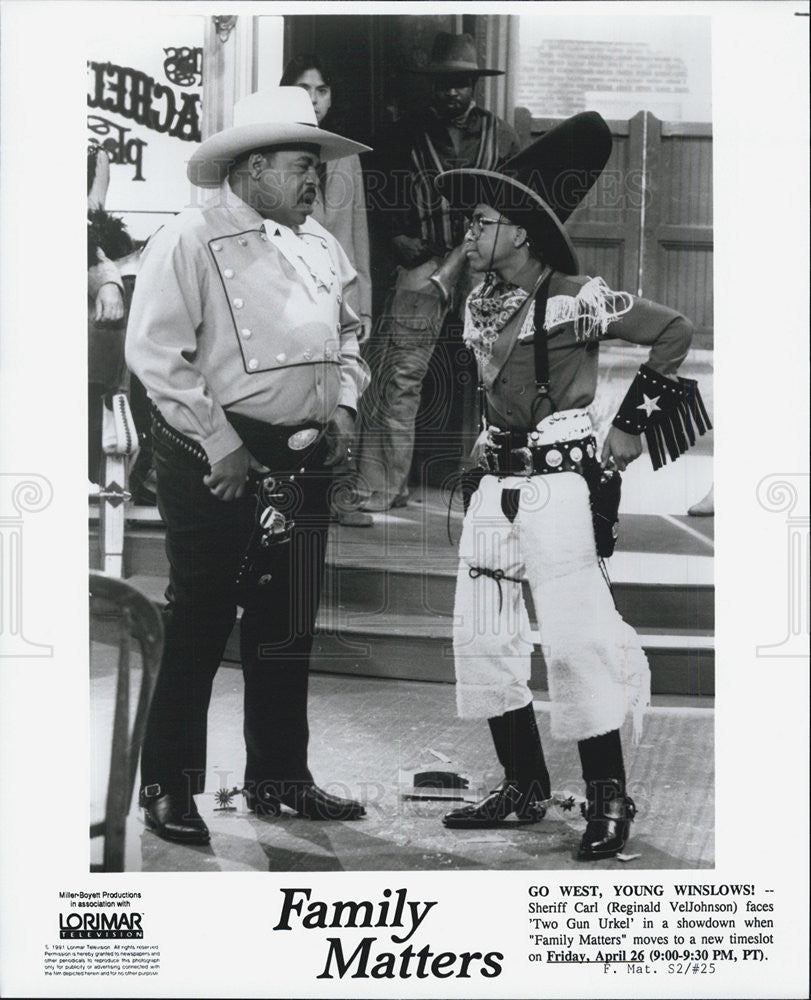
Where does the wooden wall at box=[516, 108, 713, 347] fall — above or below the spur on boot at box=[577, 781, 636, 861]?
above

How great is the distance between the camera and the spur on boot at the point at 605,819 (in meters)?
4.65

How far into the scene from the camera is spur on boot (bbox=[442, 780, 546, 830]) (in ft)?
15.3

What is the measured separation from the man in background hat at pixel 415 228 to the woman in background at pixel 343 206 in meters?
0.05

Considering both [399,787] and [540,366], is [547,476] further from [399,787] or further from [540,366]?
[399,787]

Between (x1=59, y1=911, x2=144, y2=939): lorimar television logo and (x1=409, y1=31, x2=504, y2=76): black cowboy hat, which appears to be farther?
(x1=409, y1=31, x2=504, y2=76): black cowboy hat

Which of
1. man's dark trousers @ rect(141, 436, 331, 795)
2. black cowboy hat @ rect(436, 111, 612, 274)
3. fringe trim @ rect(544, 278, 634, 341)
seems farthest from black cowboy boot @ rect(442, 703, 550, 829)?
black cowboy hat @ rect(436, 111, 612, 274)

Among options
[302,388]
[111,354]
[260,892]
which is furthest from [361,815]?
[111,354]

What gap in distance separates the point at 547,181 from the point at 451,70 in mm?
487

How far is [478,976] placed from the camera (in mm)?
4559

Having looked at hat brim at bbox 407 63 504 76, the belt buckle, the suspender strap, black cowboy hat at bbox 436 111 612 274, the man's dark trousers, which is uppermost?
hat brim at bbox 407 63 504 76

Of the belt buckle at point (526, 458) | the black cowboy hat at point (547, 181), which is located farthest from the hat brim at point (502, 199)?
the belt buckle at point (526, 458)

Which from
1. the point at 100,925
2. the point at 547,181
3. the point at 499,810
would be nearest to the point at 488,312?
the point at 547,181

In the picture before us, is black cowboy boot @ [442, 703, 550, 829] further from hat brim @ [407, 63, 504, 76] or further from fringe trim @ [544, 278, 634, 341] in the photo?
hat brim @ [407, 63, 504, 76]

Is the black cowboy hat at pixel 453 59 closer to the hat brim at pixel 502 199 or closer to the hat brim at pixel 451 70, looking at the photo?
the hat brim at pixel 451 70
